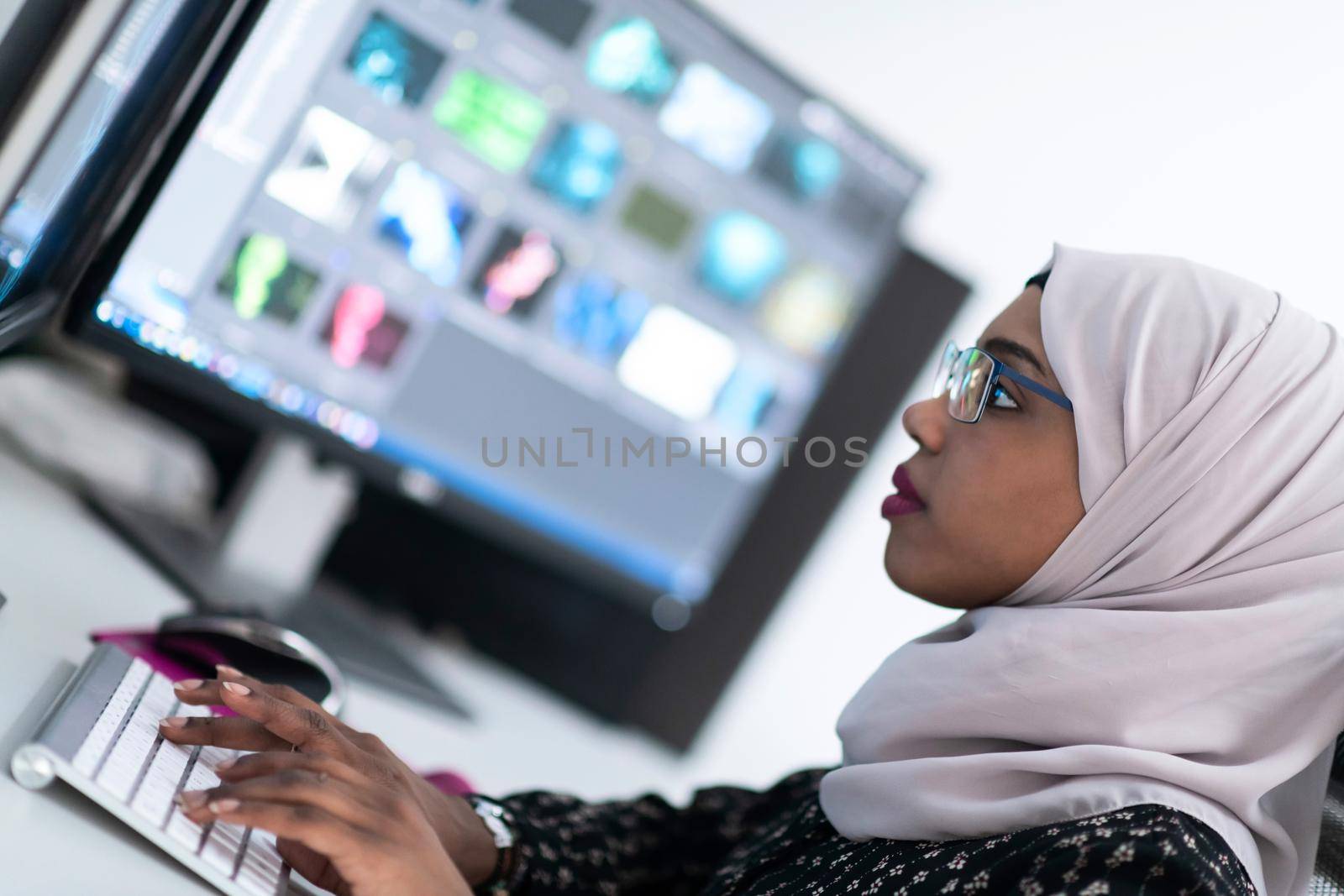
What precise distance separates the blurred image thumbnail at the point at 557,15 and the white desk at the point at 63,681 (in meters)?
0.61

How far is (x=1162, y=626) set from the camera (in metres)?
0.67

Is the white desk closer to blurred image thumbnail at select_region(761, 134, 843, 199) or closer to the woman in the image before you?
the woman

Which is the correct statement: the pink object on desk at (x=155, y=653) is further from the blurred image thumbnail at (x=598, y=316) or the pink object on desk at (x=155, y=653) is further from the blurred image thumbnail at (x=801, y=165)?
the blurred image thumbnail at (x=801, y=165)

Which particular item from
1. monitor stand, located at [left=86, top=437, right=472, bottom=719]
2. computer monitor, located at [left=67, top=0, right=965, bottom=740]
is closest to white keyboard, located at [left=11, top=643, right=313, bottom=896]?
monitor stand, located at [left=86, top=437, right=472, bottom=719]

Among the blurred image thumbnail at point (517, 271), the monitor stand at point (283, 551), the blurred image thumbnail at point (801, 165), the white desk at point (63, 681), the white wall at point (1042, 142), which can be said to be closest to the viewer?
the white desk at point (63, 681)

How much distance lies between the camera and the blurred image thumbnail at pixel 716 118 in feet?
3.95

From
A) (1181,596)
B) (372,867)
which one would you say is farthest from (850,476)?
(372,867)

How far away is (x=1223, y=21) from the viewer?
163cm

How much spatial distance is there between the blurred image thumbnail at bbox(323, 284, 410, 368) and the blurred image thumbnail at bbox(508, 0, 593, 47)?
30 centimetres

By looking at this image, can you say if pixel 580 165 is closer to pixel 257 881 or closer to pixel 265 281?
pixel 265 281

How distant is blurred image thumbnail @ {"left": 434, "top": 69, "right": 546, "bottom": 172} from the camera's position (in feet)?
3.63

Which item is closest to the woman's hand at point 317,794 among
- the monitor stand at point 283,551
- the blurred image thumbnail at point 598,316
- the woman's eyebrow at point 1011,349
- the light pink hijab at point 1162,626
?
the light pink hijab at point 1162,626

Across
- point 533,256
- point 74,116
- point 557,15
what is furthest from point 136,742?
point 557,15

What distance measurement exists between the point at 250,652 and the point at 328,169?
0.49m
